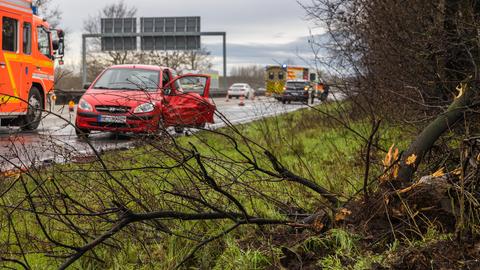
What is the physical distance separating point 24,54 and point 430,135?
38.1 ft

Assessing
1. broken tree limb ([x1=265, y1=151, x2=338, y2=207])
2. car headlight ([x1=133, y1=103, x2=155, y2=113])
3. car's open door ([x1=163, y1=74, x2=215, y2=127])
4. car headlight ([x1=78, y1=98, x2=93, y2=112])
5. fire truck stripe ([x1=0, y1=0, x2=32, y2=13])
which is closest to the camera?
broken tree limb ([x1=265, y1=151, x2=338, y2=207])

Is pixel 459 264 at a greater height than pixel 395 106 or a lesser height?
lesser

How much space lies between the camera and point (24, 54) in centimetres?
1345

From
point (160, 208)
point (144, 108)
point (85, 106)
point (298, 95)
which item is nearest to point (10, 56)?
point (85, 106)

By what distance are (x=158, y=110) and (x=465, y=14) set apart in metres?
4.01

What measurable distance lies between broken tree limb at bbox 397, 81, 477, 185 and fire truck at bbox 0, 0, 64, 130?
9424mm

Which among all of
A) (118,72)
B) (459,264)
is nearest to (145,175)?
(459,264)

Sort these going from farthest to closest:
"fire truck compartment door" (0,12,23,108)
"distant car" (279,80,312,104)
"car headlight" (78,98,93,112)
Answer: "fire truck compartment door" (0,12,23,108) < "car headlight" (78,98,93,112) < "distant car" (279,80,312,104)

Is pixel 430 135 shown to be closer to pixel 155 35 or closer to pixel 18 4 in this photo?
pixel 18 4

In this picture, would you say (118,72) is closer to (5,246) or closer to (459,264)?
(5,246)

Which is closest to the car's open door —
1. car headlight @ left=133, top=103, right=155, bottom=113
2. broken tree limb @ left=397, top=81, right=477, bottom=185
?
car headlight @ left=133, top=103, right=155, bottom=113

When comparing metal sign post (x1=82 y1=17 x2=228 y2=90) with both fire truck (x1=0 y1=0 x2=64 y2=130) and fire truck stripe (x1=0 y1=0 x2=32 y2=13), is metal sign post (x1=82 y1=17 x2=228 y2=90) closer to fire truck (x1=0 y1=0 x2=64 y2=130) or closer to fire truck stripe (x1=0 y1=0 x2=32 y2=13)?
fire truck (x1=0 y1=0 x2=64 y2=130)

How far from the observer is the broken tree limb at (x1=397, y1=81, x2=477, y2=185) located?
3.55 meters

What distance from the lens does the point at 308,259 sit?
123 inches
